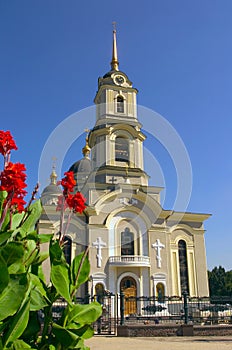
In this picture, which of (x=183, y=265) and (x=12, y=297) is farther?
(x=183, y=265)

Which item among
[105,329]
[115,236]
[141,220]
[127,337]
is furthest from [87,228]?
[127,337]

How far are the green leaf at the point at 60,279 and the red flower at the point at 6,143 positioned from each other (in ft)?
3.49

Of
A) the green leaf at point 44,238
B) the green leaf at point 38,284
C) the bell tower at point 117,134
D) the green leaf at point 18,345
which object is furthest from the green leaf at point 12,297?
the bell tower at point 117,134

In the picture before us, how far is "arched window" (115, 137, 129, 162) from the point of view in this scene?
2651 cm

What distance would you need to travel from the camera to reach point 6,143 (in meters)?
3.16

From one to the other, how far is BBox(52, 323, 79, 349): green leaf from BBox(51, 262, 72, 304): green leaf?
214mm

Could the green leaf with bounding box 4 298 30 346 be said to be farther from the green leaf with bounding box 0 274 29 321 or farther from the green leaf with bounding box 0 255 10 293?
the green leaf with bounding box 0 255 10 293

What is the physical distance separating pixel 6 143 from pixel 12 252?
104cm

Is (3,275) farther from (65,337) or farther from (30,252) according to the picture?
(65,337)

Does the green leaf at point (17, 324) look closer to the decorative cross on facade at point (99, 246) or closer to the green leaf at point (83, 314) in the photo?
the green leaf at point (83, 314)

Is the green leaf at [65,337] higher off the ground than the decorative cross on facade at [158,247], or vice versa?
the decorative cross on facade at [158,247]

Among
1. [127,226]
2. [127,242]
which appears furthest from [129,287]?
[127,226]

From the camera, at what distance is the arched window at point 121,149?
1044 inches

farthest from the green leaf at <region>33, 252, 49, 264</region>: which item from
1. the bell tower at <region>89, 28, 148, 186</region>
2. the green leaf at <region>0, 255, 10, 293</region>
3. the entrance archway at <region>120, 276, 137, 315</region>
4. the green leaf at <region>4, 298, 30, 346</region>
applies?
the bell tower at <region>89, 28, 148, 186</region>
